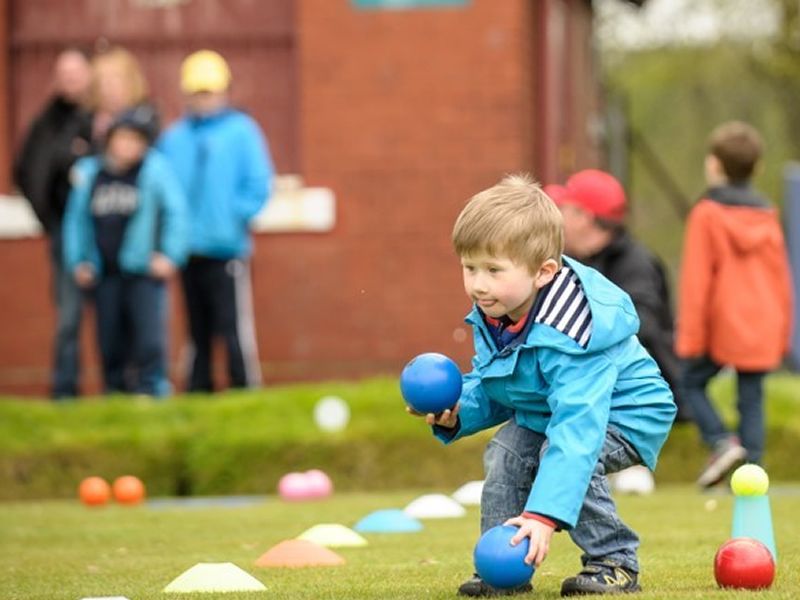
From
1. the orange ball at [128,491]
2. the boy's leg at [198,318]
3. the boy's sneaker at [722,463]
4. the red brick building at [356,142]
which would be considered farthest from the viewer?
the red brick building at [356,142]

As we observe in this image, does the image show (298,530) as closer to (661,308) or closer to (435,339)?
(661,308)

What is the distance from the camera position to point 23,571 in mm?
7051

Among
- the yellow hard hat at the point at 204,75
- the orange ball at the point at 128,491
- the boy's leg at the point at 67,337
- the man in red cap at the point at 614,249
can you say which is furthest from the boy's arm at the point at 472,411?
the boy's leg at the point at 67,337

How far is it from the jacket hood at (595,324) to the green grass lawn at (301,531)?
74 centimetres

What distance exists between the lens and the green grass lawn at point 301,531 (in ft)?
19.8

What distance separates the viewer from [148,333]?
12.7 m

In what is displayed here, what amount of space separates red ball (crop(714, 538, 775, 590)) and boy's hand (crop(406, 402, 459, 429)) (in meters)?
0.90

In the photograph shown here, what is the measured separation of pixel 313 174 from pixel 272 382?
64.5 inches

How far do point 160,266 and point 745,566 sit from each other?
7.69 m

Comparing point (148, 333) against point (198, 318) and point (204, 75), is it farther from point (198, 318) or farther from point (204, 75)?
point (204, 75)

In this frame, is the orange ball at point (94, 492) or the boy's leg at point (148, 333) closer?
the orange ball at point (94, 492)

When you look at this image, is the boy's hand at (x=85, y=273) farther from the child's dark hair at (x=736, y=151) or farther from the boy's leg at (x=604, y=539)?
the boy's leg at (x=604, y=539)

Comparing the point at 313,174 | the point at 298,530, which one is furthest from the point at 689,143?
the point at 298,530

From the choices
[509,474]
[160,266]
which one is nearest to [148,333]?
[160,266]
